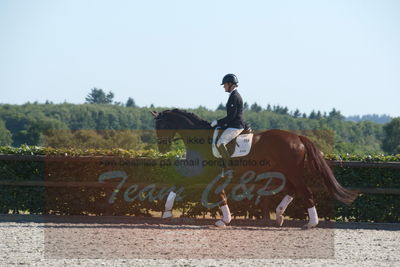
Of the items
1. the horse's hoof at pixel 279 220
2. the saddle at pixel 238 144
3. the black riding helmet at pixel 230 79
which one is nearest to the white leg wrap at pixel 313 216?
the horse's hoof at pixel 279 220

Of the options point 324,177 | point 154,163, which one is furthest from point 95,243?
point 324,177

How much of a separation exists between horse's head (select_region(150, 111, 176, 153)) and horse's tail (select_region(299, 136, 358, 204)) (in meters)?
2.74

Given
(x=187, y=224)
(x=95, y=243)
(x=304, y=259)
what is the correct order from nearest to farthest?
(x=304, y=259) → (x=95, y=243) → (x=187, y=224)

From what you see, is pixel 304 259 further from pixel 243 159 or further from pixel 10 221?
pixel 10 221

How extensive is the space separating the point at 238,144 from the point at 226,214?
1439mm

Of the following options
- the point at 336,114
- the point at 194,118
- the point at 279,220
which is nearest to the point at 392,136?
the point at 336,114

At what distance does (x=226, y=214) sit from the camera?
11945 millimetres

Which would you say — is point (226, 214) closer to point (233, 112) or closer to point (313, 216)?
point (313, 216)

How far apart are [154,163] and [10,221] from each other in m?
3.24

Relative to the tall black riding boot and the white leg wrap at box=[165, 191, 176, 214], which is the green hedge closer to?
the white leg wrap at box=[165, 191, 176, 214]

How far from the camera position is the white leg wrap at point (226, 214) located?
470 inches

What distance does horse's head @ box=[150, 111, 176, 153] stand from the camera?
1186 cm

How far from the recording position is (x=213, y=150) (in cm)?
1177

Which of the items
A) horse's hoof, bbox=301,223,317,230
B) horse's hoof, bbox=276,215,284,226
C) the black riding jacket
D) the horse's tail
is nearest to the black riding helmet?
the black riding jacket
